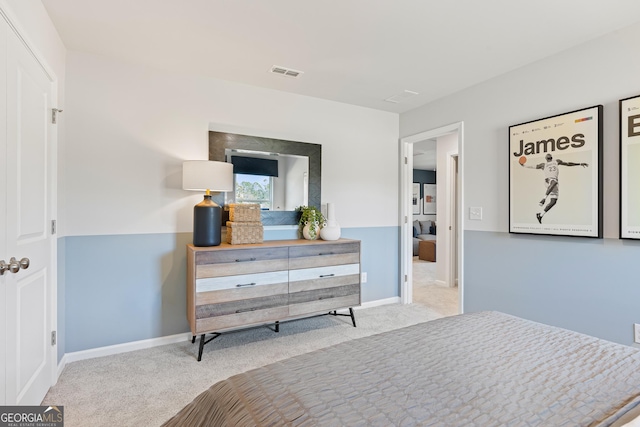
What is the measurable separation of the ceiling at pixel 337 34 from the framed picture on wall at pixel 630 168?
23.4 inches

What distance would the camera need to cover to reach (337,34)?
7.53ft

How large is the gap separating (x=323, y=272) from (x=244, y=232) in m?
0.83

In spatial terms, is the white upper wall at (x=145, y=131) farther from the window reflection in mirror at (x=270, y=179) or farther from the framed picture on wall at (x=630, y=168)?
the framed picture on wall at (x=630, y=168)

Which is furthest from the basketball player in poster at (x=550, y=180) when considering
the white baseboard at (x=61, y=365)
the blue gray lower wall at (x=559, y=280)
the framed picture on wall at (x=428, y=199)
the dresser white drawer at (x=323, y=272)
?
the framed picture on wall at (x=428, y=199)

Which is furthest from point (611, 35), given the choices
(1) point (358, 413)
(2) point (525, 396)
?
(1) point (358, 413)

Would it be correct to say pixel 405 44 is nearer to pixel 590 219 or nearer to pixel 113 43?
pixel 590 219

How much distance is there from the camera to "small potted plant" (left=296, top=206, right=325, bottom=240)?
3332mm

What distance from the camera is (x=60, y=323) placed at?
7.72 ft

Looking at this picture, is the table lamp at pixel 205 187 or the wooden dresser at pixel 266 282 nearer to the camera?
the wooden dresser at pixel 266 282

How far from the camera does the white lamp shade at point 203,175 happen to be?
2.64 m

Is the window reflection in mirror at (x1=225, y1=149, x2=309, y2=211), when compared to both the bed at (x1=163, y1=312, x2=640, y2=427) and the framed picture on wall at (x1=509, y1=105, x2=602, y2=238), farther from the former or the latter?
the bed at (x1=163, y1=312, x2=640, y2=427)

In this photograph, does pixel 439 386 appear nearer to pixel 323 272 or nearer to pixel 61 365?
pixel 323 272

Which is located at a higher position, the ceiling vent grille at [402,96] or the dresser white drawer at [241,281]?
the ceiling vent grille at [402,96]

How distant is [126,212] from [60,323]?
923mm
